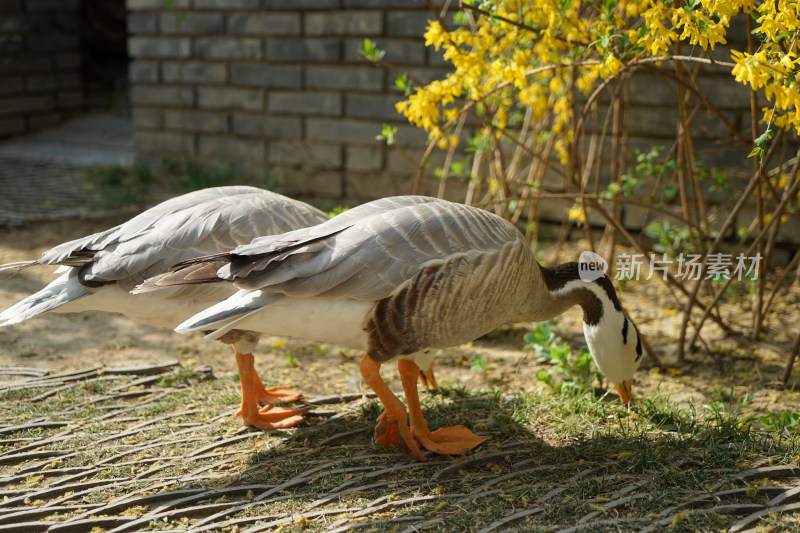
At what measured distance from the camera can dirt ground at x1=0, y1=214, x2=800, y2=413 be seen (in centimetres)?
435

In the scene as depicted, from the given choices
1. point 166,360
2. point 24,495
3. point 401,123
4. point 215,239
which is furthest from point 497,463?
point 401,123

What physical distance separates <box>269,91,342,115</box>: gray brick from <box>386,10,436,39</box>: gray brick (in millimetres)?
1012

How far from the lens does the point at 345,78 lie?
8062 millimetres

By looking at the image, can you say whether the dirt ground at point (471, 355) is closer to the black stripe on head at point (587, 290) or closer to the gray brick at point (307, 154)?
the black stripe on head at point (587, 290)

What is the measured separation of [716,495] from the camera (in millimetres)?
2885

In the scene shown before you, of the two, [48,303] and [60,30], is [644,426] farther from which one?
[60,30]

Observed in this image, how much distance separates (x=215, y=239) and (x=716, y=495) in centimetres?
235

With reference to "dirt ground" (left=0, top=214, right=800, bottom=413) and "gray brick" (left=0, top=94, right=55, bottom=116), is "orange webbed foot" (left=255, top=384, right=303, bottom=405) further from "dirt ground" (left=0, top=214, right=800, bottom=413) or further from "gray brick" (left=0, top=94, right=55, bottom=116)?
"gray brick" (left=0, top=94, right=55, bottom=116)

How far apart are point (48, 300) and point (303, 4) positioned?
18.6 ft

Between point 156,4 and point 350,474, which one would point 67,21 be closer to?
point 156,4

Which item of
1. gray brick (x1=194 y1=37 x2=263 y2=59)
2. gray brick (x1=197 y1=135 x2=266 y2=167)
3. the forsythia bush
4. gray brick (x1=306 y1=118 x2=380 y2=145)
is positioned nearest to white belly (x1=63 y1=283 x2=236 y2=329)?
the forsythia bush

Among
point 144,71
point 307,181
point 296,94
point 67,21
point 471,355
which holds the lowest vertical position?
point 471,355

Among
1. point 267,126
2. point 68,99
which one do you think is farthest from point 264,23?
point 68,99

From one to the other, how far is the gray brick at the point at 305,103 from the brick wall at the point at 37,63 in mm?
5704
